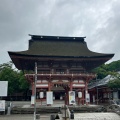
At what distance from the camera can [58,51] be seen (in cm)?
3975

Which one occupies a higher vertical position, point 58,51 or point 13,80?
point 58,51

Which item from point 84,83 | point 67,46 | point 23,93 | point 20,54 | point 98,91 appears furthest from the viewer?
point 23,93

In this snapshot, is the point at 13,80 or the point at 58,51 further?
the point at 13,80

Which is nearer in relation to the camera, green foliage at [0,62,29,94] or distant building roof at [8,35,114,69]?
distant building roof at [8,35,114,69]

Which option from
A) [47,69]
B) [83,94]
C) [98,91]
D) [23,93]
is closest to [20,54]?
[47,69]

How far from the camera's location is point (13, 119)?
25641 millimetres

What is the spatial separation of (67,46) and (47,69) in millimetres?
7037

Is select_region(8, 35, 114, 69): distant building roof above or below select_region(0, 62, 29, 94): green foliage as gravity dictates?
above

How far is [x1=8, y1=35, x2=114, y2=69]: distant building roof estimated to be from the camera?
36.1 metres

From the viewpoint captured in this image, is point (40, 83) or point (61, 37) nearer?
point (40, 83)

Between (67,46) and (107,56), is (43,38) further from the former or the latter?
(107,56)

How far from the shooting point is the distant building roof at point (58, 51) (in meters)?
36.1

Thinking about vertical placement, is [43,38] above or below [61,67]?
above

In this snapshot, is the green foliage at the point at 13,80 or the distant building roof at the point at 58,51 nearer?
the distant building roof at the point at 58,51
